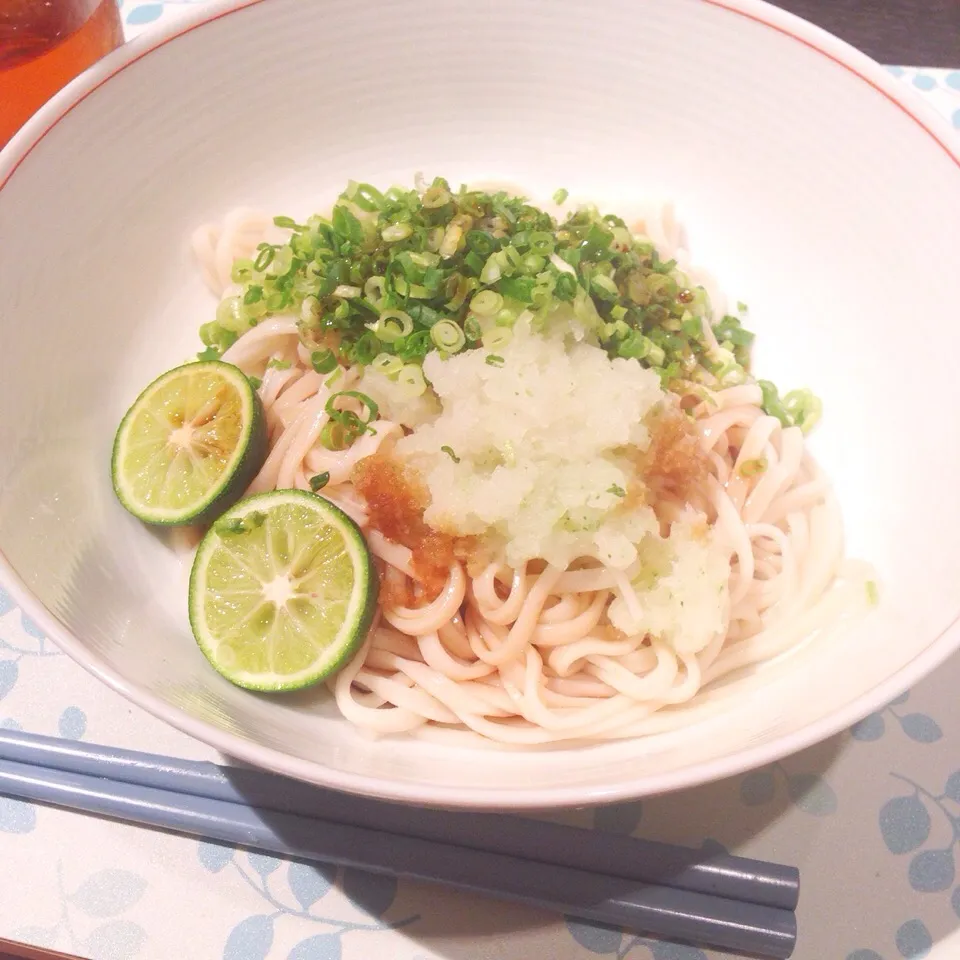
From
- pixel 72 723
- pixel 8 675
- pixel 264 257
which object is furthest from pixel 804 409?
pixel 8 675

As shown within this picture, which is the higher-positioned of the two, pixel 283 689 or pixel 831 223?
pixel 831 223

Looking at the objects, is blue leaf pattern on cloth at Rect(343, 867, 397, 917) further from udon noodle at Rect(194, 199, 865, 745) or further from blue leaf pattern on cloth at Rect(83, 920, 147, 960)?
blue leaf pattern on cloth at Rect(83, 920, 147, 960)

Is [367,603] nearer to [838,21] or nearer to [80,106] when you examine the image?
[80,106]

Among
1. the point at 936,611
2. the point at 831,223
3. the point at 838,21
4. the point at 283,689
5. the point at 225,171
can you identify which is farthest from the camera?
the point at 838,21

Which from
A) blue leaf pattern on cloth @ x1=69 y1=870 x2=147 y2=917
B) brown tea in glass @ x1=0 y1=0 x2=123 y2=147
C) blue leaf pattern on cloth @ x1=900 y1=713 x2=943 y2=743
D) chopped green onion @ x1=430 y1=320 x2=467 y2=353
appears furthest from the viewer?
brown tea in glass @ x1=0 y1=0 x2=123 y2=147

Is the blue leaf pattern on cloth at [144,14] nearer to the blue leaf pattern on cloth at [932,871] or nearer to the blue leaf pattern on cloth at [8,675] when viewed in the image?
the blue leaf pattern on cloth at [8,675]

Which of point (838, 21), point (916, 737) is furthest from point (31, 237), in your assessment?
point (838, 21)

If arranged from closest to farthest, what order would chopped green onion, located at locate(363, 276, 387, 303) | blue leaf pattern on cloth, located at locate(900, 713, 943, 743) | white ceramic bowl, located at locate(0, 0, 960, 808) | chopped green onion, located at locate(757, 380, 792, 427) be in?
white ceramic bowl, located at locate(0, 0, 960, 808) → blue leaf pattern on cloth, located at locate(900, 713, 943, 743) → chopped green onion, located at locate(363, 276, 387, 303) → chopped green onion, located at locate(757, 380, 792, 427)

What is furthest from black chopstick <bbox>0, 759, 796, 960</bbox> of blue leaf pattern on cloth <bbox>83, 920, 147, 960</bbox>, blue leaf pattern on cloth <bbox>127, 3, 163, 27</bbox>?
blue leaf pattern on cloth <bbox>127, 3, 163, 27</bbox>
